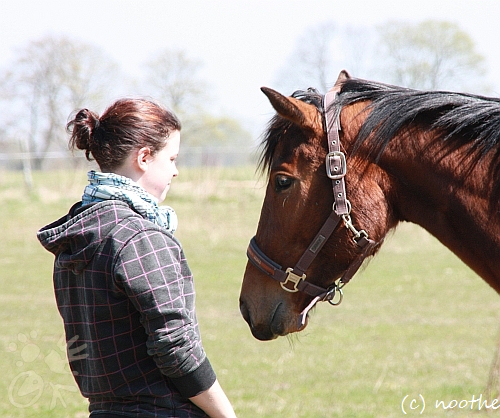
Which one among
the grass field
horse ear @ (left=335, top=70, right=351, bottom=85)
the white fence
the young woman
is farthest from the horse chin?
the white fence

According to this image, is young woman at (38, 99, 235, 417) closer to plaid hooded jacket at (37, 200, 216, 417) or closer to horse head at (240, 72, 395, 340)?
plaid hooded jacket at (37, 200, 216, 417)

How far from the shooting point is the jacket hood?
1.95m

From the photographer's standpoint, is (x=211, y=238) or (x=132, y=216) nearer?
(x=132, y=216)

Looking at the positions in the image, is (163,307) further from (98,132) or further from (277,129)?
(277,129)

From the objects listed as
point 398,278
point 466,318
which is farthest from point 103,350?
point 398,278

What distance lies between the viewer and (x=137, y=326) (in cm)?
199

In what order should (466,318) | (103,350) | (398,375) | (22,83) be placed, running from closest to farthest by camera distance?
(103,350)
(398,375)
(466,318)
(22,83)

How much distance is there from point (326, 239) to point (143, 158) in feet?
2.54

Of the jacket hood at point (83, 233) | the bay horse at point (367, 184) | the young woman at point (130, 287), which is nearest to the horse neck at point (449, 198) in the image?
the bay horse at point (367, 184)

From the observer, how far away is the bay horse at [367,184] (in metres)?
2.27

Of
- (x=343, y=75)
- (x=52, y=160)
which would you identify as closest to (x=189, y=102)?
(x=52, y=160)

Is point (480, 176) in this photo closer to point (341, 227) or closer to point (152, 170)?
point (341, 227)

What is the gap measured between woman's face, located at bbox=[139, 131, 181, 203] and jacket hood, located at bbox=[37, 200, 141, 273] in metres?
0.14

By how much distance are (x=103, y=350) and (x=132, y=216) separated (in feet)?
1.52
